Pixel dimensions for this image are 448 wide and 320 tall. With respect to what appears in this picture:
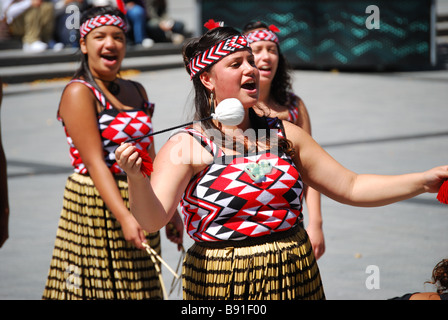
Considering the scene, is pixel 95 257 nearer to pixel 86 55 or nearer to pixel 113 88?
pixel 113 88

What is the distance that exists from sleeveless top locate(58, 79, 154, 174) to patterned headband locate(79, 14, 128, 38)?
0.33 m

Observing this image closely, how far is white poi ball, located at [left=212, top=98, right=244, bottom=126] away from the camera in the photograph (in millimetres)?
2436

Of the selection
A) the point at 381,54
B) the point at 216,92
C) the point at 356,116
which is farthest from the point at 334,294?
the point at 381,54

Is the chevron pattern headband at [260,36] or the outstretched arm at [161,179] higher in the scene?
the chevron pattern headband at [260,36]

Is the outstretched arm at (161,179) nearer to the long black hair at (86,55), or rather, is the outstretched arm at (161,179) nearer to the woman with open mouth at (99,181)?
the woman with open mouth at (99,181)

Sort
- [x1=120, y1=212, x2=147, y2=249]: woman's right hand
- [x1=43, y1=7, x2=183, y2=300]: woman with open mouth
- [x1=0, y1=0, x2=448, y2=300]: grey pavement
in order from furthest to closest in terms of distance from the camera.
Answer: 1. [x1=0, y1=0, x2=448, y2=300]: grey pavement
2. [x1=43, y1=7, x2=183, y2=300]: woman with open mouth
3. [x1=120, y1=212, x2=147, y2=249]: woman's right hand

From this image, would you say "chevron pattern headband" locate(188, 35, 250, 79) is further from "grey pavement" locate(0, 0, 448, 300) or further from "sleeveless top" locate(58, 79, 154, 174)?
"sleeveless top" locate(58, 79, 154, 174)

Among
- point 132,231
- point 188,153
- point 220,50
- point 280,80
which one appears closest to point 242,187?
point 188,153

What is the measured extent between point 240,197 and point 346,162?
18.9ft

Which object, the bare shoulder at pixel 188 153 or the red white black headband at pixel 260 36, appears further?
the red white black headband at pixel 260 36

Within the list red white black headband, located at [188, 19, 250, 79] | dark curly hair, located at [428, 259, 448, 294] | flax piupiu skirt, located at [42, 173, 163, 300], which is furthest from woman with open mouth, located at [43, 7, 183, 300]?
dark curly hair, located at [428, 259, 448, 294]

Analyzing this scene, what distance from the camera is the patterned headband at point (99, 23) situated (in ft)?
12.7


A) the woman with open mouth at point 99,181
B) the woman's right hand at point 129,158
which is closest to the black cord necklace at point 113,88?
the woman with open mouth at point 99,181

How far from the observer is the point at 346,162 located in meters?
8.09
